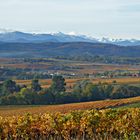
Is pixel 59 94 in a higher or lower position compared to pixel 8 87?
lower

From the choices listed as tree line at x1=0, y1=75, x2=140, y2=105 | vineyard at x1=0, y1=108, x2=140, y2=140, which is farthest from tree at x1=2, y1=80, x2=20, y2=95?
vineyard at x1=0, y1=108, x2=140, y2=140

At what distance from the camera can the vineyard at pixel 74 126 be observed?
178ft

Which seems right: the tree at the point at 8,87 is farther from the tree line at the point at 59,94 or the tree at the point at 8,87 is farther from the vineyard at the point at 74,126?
the vineyard at the point at 74,126

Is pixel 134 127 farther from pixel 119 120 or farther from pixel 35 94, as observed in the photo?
pixel 35 94

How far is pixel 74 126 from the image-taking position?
54.3 metres

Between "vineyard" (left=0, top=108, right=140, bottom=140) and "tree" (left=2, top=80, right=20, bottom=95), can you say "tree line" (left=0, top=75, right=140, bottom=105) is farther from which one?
"vineyard" (left=0, top=108, right=140, bottom=140)

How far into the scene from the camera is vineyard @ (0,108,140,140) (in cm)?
5419

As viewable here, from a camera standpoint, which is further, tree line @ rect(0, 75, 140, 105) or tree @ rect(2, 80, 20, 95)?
tree @ rect(2, 80, 20, 95)

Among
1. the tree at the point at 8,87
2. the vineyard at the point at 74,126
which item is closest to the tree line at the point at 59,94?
the tree at the point at 8,87

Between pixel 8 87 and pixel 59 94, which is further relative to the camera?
pixel 8 87

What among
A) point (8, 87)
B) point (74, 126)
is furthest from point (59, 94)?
point (74, 126)

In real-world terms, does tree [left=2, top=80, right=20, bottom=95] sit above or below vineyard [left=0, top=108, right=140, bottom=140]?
below

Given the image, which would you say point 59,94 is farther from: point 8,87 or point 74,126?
point 74,126

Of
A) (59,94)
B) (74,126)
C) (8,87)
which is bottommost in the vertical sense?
(59,94)
